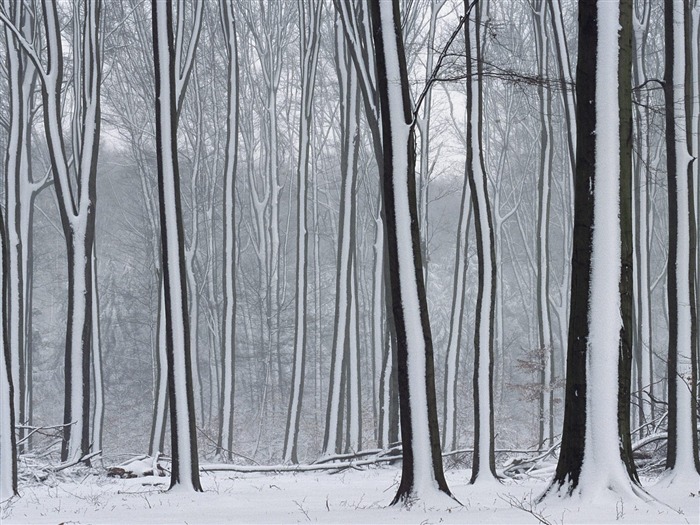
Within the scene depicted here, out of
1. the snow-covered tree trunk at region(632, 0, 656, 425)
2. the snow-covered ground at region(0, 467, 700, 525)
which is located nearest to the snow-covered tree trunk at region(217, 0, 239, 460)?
the snow-covered ground at region(0, 467, 700, 525)

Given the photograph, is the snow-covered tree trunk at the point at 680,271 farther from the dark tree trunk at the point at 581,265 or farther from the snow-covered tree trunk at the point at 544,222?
the snow-covered tree trunk at the point at 544,222

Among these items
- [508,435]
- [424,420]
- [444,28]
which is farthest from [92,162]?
[508,435]

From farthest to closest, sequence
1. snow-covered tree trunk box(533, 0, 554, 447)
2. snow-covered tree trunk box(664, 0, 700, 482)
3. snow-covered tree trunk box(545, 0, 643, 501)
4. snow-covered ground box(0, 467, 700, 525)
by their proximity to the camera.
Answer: snow-covered tree trunk box(533, 0, 554, 447)
snow-covered tree trunk box(664, 0, 700, 482)
snow-covered tree trunk box(545, 0, 643, 501)
snow-covered ground box(0, 467, 700, 525)

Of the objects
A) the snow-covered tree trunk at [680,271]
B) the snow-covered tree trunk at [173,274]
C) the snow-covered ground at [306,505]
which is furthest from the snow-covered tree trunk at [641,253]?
the snow-covered tree trunk at [173,274]

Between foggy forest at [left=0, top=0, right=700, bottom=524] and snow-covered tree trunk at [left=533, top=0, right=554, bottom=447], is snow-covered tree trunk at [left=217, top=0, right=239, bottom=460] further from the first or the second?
snow-covered tree trunk at [left=533, top=0, right=554, bottom=447]

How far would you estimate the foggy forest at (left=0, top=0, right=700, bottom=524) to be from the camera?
5895mm

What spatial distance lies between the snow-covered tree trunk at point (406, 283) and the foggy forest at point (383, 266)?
2 cm

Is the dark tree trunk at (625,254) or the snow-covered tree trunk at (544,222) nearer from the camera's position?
the dark tree trunk at (625,254)

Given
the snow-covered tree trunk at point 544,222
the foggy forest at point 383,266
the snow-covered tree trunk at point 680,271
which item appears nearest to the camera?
the foggy forest at point 383,266

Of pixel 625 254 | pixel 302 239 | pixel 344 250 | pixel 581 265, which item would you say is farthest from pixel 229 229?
pixel 625 254

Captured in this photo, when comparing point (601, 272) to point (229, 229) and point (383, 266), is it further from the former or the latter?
point (229, 229)

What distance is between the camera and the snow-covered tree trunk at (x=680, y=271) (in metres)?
8.51

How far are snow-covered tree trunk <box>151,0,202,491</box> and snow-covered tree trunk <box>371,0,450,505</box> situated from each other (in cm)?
347

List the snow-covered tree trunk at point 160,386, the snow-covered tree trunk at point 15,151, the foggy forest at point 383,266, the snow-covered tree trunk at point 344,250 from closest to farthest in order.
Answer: the foggy forest at point 383,266 → the snow-covered tree trunk at point 15,151 → the snow-covered tree trunk at point 160,386 → the snow-covered tree trunk at point 344,250
